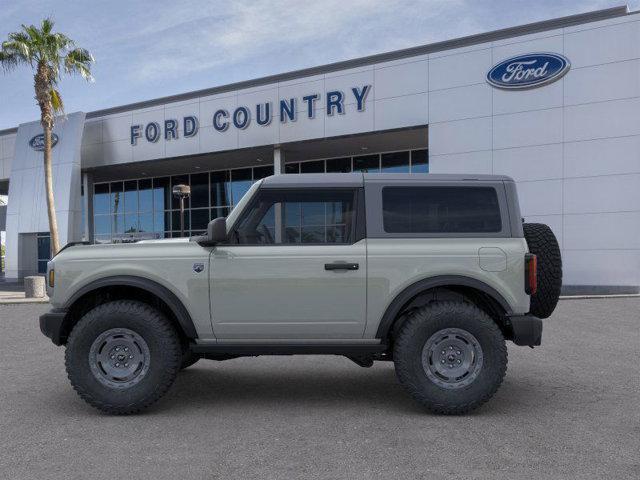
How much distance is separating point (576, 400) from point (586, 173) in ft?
44.4

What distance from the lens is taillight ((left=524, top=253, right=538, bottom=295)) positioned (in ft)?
14.5

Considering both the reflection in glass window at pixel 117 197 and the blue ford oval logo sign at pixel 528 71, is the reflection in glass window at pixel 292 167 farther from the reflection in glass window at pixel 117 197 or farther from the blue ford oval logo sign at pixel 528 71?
the reflection in glass window at pixel 117 197

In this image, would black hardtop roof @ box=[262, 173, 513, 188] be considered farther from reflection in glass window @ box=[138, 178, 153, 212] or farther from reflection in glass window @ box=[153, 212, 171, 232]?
reflection in glass window @ box=[138, 178, 153, 212]

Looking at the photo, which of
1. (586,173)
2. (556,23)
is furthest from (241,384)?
(556,23)

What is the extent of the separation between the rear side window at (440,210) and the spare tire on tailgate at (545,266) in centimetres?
50

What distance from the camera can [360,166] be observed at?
2352cm

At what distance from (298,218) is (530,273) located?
1.99m

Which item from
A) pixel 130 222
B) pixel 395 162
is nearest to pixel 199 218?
pixel 130 222

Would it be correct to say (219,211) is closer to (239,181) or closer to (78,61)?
(239,181)

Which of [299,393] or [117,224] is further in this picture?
[117,224]

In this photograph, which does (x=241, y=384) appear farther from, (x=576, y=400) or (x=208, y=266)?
(x=576, y=400)

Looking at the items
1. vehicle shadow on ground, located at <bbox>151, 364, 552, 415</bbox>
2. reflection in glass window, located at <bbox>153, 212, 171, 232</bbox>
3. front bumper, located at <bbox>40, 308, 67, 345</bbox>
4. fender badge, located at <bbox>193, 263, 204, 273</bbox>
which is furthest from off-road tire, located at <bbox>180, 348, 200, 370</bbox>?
reflection in glass window, located at <bbox>153, 212, 171, 232</bbox>

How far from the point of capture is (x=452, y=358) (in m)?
4.50

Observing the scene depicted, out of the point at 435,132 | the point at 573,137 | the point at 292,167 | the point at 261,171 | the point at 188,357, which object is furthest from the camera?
the point at 261,171
